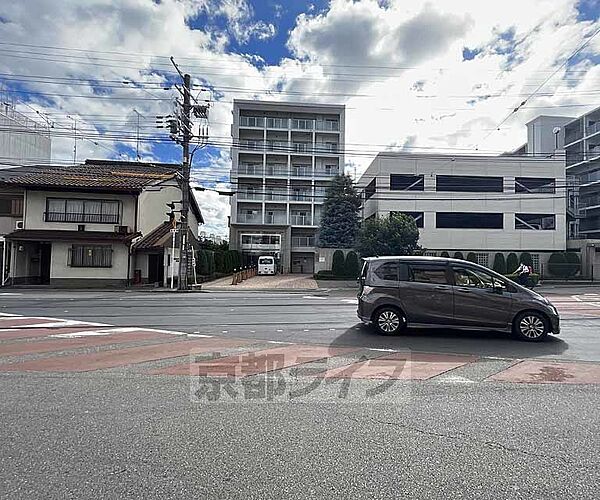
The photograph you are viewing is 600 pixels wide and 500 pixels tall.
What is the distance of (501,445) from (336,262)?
31814 millimetres

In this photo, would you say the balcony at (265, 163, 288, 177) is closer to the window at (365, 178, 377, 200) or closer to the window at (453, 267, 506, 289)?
the window at (365, 178, 377, 200)

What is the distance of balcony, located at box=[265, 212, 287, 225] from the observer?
5276cm

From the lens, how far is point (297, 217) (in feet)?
176

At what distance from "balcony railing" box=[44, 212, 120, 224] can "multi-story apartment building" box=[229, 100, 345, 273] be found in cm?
2224

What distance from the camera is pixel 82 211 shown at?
30.6 meters

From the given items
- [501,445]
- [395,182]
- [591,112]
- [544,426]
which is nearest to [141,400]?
[501,445]

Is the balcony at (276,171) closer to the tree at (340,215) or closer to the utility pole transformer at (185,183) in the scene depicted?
the tree at (340,215)

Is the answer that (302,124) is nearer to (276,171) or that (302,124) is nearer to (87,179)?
(276,171)

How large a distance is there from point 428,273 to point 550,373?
359 centimetres

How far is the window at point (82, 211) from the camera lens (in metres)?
30.5

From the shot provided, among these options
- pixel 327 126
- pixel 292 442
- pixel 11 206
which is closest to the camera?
pixel 292 442

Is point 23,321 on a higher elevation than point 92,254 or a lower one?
lower

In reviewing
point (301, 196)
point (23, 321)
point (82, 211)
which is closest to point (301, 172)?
point (301, 196)

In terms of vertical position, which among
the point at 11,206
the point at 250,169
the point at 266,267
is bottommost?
the point at 266,267
